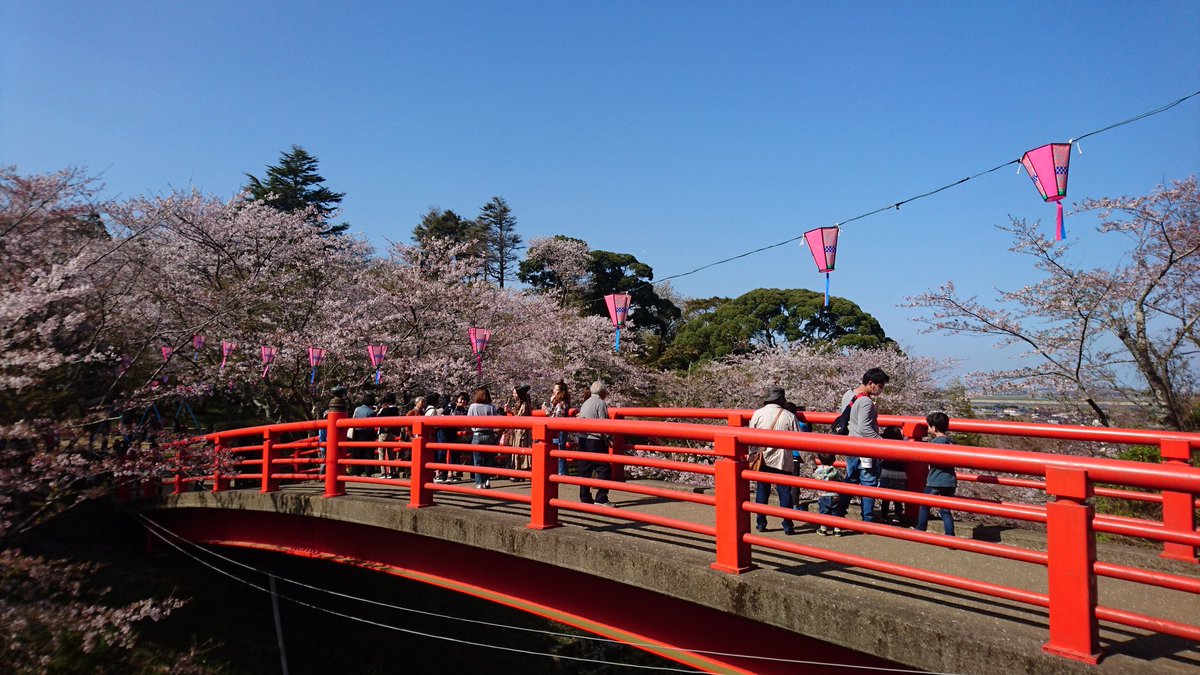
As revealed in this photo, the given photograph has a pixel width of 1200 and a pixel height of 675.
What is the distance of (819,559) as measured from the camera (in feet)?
12.5

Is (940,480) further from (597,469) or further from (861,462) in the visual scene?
(597,469)

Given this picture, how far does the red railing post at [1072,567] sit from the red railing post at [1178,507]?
2.16m

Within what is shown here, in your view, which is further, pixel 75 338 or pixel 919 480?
pixel 75 338

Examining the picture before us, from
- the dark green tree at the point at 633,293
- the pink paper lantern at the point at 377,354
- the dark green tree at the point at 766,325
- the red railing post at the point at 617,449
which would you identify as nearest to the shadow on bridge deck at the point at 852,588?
the red railing post at the point at 617,449

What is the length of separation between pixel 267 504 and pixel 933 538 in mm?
8000

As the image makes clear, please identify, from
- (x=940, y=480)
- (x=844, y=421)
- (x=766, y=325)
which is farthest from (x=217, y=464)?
(x=766, y=325)

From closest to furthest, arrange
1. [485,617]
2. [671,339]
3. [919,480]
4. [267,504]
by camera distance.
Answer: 1. [919,480]
2. [267,504]
3. [485,617]
4. [671,339]

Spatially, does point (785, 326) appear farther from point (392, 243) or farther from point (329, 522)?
point (329, 522)

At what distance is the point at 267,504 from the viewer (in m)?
8.28

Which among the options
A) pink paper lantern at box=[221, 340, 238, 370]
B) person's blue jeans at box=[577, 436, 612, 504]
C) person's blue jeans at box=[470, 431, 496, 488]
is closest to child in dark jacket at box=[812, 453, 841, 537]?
person's blue jeans at box=[577, 436, 612, 504]

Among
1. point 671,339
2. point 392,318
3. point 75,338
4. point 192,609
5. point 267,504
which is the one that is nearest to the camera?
point 267,504

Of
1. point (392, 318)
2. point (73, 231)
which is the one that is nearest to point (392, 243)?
point (392, 318)

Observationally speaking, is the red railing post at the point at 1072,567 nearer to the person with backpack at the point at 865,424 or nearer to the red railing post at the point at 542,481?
the person with backpack at the point at 865,424

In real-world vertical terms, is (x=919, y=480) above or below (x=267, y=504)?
→ above
